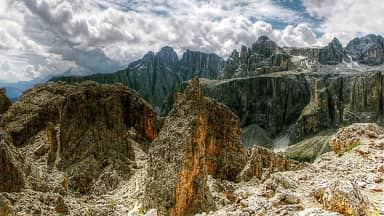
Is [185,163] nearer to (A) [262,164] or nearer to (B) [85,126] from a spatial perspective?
(A) [262,164]

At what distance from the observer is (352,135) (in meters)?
26.9

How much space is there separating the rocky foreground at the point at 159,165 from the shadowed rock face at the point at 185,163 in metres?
0.12

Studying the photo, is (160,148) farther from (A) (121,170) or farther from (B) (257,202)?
(B) (257,202)

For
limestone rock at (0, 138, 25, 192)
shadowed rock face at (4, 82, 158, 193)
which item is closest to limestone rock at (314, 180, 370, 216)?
limestone rock at (0, 138, 25, 192)

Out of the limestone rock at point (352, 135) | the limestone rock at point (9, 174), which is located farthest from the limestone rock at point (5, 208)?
the limestone rock at point (352, 135)

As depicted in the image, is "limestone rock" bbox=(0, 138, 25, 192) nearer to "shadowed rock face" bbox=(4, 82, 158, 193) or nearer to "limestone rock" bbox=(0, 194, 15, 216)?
"limestone rock" bbox=(0, 194, 15, 216)

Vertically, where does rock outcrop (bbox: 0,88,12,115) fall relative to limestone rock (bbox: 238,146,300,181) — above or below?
above

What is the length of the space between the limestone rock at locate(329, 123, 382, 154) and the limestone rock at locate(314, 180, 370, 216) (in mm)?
12844

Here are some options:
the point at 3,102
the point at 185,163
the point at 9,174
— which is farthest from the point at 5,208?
the point at 3,102

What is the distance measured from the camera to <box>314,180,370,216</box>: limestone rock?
12070 millimetres

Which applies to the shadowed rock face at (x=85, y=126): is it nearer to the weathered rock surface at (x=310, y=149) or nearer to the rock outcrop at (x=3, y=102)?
the rock outcrop at (x=3, y=102)

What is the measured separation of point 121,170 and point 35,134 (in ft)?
70.7

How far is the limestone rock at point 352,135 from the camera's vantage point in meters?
25.7

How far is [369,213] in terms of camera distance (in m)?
12.1
